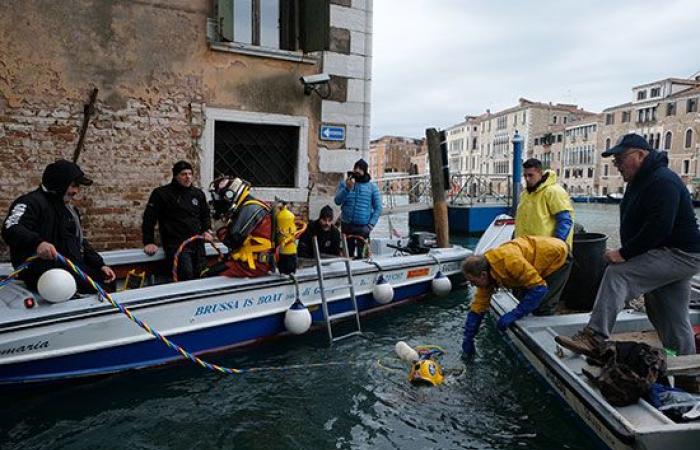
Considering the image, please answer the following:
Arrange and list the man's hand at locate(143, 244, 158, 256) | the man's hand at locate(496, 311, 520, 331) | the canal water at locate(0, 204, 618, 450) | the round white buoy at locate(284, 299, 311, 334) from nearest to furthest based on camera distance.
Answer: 1. the canal water at locate(0, 204, 618, 450)
2. the man's hand at locate(496, 311, 520, 331)
3. the round white buoy at locate(284, 299, 311, 334)
4. the man's hand at locate(143, 244, 158, 256)

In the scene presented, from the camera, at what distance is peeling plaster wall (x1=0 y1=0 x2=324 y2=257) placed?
6.02 m

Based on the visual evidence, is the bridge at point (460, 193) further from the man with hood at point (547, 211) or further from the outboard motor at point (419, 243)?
the man with hood at point (547, 211)

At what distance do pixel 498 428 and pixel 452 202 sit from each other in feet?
50.8

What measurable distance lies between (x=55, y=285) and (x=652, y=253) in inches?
171

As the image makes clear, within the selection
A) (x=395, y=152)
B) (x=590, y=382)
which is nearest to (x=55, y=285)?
(x=590, y=382)

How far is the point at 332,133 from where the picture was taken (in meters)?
7.77

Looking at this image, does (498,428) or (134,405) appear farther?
(134,405)

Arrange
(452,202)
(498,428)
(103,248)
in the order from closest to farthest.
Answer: (498,428)
(103,248)
(452,202)

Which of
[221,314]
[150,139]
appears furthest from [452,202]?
[221,314]

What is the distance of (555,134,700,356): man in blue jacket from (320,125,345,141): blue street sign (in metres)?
4.35

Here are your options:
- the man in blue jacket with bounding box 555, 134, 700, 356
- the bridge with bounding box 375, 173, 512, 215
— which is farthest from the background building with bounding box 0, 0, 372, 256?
the bridge with bounding box 375, 173, 512, 215

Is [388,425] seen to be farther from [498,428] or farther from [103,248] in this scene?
[103,248]

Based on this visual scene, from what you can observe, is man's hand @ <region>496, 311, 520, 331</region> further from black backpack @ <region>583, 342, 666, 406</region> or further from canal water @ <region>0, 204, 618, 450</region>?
black backpack @ <region>583, 342, 666, 406</region>

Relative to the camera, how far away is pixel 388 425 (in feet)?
12.8
